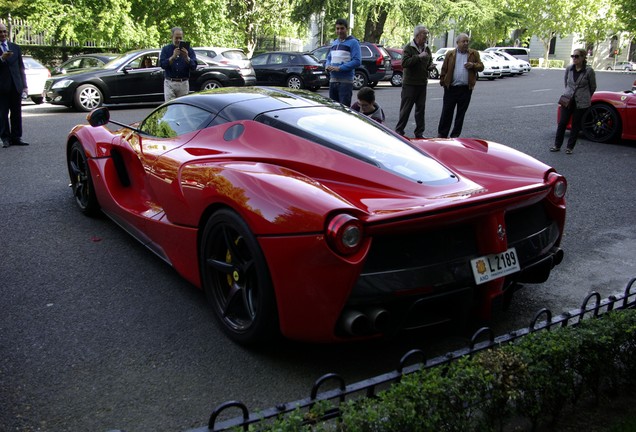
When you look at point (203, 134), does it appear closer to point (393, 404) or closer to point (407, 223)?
point (407, 223)

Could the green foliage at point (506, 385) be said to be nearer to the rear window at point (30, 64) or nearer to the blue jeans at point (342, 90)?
the blue jeans at point (342, 90)

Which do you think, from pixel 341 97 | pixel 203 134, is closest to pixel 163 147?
pixel 203 134

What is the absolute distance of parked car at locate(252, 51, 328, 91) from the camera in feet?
68.9

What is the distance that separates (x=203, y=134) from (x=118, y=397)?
71.9 inches

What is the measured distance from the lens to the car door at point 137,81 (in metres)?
15.0

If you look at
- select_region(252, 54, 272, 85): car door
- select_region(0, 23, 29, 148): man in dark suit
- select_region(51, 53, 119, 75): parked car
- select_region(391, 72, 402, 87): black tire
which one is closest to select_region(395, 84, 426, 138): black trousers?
select_region(0, 23, 29, 148): man in dark suit

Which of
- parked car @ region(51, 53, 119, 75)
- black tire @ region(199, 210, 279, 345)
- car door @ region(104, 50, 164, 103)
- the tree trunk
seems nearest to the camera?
black tire @ region(199, 210, 279, 345)

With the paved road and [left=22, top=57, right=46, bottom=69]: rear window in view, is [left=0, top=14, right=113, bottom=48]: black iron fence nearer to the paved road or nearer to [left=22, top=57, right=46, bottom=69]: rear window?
[left=22, top=57, right=46, bottom=69]: rear window

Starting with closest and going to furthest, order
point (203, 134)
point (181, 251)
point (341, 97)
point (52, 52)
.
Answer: point (181, 251)
point (203, 134)
point (341, 97)
point (52, 52)

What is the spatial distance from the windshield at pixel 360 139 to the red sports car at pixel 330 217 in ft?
0.05

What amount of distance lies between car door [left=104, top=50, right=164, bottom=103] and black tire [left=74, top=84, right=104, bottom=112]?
30 cm

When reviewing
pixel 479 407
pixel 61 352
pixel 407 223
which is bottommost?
pixel 61 352

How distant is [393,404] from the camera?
2270 mm

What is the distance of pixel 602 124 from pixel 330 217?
9.78 m
